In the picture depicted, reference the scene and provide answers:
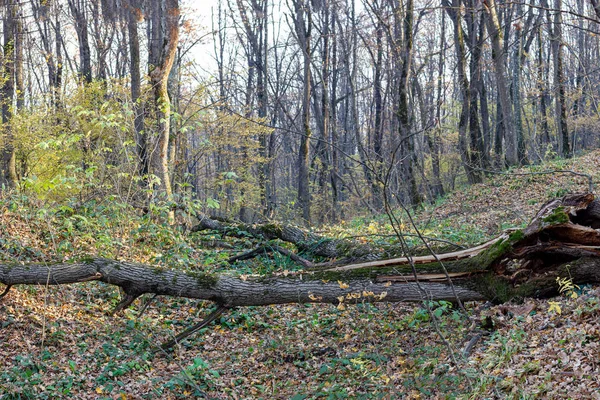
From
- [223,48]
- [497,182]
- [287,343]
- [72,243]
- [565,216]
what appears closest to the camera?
[565,216]

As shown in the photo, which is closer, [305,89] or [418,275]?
[418,275]

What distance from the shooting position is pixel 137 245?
862 cm

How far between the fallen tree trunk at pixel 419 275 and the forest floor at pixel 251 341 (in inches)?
10.1

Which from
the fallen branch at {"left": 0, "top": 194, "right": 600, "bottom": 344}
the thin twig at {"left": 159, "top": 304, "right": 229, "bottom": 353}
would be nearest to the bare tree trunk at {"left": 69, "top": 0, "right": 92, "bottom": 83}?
the fallen branch at {"left": 0, "top": 194, "right": 600, "bottom": 344}

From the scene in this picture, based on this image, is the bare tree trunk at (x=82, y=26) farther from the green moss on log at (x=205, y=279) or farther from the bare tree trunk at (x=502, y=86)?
the green moss on log at (x=205, y=279)

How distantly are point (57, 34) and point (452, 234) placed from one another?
20368 mm

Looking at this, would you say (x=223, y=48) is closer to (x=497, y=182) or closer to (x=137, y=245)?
(x=497, y=182)

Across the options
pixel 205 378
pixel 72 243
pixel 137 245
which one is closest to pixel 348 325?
pixel 205 378

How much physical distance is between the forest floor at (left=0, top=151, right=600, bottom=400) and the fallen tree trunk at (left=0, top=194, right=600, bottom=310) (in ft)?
0.84

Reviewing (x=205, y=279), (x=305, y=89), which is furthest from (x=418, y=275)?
(x=305, y=89)

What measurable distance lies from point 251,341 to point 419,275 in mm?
2378

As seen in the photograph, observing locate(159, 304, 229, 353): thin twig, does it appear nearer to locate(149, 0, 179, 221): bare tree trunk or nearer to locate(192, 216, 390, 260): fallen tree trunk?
locate(192, 216, 390, 260): fallen tree trunk

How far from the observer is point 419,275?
6.07m

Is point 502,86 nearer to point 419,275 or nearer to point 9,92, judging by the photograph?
point 419,275
